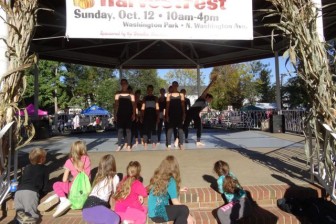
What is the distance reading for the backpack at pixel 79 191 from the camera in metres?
4.17

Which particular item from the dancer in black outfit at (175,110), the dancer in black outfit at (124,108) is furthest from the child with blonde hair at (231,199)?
the dancer in black outfit at (124,108)

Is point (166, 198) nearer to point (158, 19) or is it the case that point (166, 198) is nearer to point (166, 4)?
point (158, 19)

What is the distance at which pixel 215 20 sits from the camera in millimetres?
5766

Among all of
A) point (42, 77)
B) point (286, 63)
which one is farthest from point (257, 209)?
point (42, 77)

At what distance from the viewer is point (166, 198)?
3949 millimetres

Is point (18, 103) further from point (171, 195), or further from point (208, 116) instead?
point (208, 116)

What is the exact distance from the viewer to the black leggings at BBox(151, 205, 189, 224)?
12.5 ft

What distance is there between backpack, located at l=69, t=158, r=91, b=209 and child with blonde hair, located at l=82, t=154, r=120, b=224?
20 cm

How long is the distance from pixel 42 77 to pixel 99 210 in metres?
36.8

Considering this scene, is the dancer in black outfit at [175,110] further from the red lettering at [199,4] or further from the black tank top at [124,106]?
the red lettering at [199,4]

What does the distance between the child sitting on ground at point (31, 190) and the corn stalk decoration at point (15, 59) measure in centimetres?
37

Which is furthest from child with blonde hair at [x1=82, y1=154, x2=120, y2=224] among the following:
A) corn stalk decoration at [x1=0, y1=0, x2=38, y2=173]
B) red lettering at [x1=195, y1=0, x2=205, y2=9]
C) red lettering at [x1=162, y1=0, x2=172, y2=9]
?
red lettering at [x1=195, y1=0, x2=205, y2=9]

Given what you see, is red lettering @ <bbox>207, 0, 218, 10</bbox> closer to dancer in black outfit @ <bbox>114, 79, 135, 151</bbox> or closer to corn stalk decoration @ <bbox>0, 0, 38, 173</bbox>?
dancer in black outfit @ <bbox>114, 79, 135, 151</bbox>

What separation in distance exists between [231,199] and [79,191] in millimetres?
1954
